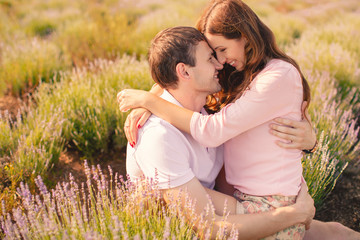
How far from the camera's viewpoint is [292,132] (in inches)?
88.6

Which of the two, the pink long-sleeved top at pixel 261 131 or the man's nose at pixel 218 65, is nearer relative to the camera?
the pink long-sleeved top at pixel 261 131

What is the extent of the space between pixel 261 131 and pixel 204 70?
0.58m

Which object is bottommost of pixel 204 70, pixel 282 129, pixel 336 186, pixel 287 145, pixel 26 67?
pixel 336 186

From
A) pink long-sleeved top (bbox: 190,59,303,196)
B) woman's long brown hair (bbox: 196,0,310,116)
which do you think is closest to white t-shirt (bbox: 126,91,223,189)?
pink long-sleeved top (bbox: 190,59,303,196)

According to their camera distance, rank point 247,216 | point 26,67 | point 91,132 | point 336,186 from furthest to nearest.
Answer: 1. point 26,67
2. point 91,132
3. point 336,186
4. point 247,216

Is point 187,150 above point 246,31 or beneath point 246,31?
beneath

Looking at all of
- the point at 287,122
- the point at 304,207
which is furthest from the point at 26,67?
the point at 304,207

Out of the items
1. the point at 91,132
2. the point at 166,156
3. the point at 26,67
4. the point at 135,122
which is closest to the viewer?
the point at 166,156

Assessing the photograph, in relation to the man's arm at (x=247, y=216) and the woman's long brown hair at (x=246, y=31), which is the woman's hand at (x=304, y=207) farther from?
the woman's long brown hair at (x=246, y=31)

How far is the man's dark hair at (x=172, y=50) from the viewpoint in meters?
2.27

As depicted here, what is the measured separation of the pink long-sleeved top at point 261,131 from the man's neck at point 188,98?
10.0 inches

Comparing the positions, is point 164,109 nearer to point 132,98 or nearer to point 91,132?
point 132,98

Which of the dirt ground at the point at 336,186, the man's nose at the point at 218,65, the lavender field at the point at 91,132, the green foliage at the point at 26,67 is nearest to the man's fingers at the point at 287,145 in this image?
the lavender field at the point at 91,132

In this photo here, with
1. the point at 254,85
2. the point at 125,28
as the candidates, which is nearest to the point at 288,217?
the point at 254,85
